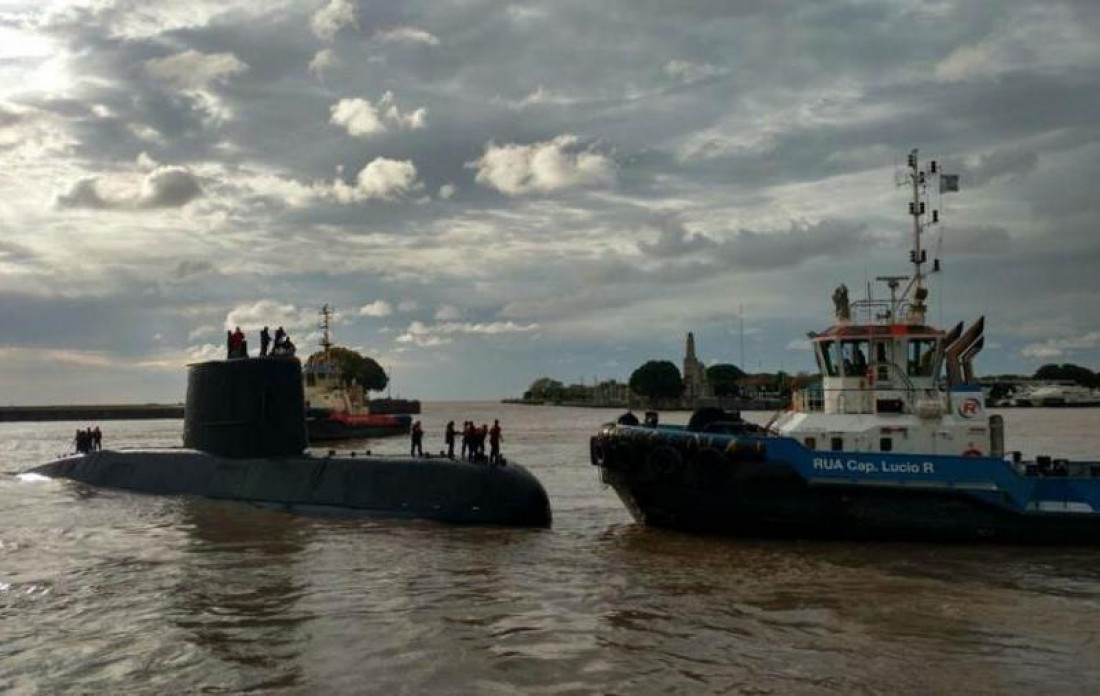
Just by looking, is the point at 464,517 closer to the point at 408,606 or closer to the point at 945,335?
the point at 408,606

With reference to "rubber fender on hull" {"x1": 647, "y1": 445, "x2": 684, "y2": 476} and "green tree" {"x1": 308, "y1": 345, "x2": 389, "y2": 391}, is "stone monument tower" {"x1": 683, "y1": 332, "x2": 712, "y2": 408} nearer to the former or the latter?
"green tree" {"x1": 308, "y1": 345, "x2": 389, "y2": 391}

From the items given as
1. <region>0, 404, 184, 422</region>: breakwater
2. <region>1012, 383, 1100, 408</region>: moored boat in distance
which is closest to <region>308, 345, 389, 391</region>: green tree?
<region>0, 404, 184, 422</region>: breakwater

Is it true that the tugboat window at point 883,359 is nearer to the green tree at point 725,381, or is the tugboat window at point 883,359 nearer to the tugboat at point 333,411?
the tugboat at point 333,411

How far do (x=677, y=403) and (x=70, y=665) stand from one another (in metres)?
152

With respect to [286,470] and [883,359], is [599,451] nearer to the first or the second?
[883,359]

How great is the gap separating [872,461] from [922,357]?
287 cm

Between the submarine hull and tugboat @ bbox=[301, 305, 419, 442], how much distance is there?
33939 millimetres

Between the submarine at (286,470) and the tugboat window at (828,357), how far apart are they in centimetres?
615

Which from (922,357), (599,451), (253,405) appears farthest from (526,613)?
(253,405)

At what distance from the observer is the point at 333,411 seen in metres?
64.9

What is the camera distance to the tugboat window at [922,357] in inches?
733

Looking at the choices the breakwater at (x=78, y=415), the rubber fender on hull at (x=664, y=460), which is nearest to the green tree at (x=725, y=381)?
the breakwater at (x=78, y=415)

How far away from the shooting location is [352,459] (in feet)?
73.3

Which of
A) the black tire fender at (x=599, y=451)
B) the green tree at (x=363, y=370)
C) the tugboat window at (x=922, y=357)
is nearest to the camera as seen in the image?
the tugboat window at (x=922, y=357)
